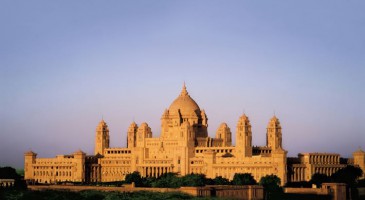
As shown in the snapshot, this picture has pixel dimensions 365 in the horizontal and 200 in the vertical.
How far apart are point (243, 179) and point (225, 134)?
31.3 m

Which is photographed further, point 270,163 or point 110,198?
point 270,163

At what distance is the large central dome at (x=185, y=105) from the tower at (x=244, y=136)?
53.5 feet

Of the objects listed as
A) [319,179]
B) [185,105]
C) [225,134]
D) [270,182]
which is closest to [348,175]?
[319,179]

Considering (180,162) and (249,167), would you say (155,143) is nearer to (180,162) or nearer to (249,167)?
(180,162)

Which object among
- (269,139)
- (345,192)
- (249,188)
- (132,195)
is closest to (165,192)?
(132,195)

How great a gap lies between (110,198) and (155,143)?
68028mm

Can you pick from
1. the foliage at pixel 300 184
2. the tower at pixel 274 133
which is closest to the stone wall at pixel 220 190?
the foliage at pixel 300 184

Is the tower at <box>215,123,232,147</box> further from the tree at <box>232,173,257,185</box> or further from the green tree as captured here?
the green tree

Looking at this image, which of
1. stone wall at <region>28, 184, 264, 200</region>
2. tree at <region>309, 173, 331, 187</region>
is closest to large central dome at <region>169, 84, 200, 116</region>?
tree at <region>309, 173, 331, 187</region>

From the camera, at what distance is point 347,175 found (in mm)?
146500

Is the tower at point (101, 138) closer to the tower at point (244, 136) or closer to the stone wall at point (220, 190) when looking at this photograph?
the tower at point (244, 136)

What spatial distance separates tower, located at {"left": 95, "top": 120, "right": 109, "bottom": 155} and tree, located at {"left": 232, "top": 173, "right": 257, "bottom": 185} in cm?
4582

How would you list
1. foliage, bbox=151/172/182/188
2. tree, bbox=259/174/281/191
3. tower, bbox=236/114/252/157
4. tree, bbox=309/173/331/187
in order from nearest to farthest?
tree, bbox=259/174/281/191
foliage, bbox=151/172/182/188
tree, bbox=309/173/331/187
tower, bbox=236/114/252/157

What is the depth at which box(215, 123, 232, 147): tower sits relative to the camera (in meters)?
172
